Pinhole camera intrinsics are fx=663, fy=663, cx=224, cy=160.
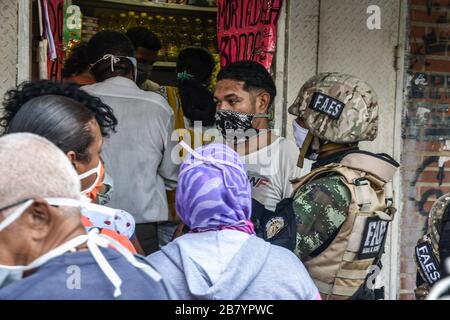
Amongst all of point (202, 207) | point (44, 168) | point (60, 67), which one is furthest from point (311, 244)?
point (60, 67)

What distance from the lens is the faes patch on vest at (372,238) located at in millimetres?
2766

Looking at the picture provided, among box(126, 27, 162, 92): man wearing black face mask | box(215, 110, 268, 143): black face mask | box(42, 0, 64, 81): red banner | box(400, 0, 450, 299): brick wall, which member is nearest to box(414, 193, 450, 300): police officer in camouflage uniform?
box(215, 110, 268, 143): black face mask

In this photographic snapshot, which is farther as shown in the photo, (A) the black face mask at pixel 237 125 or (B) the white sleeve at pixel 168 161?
(B) the white sleeve at pixel 168 161

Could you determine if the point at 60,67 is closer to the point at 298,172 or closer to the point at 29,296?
the point at 298,172

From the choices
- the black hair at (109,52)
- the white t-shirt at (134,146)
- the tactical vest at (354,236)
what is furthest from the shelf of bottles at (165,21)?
the tactical vest at (354,236)

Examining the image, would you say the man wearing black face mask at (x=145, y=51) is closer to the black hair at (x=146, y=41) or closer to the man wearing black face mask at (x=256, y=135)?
the black hair at (x=146, y=41)

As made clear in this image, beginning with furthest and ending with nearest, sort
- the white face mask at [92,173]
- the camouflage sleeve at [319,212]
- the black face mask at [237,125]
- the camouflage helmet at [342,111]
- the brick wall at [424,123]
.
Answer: the brick wall at [424,123]
the black face mask at [237,125]
the camouflage helmet at [342,111]
the camouflage sleeve at [319,212]
the white face mask at [92,173]

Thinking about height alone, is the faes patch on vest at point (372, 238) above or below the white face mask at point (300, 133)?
below

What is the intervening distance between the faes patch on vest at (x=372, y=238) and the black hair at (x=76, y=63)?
2.22m

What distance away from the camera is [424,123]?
493 centimetres

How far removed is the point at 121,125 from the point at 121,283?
207 centimetres

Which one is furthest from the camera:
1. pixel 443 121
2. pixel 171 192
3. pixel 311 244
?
pixel 443 121

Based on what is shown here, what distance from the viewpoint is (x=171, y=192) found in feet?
13.4

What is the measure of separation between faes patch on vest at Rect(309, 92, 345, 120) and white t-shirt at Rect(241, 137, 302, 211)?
0.46m
